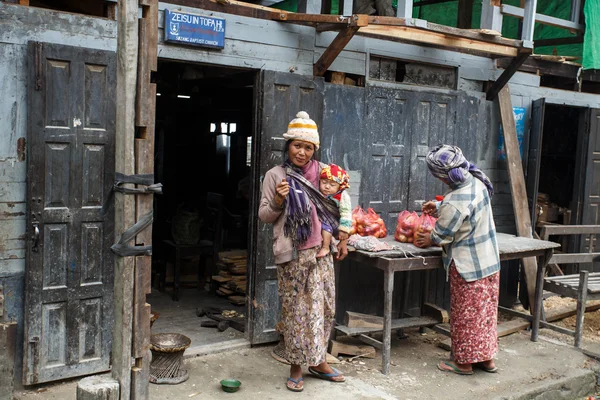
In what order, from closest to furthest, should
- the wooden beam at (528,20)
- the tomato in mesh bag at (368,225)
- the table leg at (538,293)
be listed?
the tomato in mesh bag at (368,225)
the table leg at (538,293)
the wooden beam at (528,20)

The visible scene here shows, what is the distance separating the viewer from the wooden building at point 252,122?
490 centimetres

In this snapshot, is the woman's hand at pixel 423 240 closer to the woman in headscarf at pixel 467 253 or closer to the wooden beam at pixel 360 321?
the woman in headscarf at pixel 467 253

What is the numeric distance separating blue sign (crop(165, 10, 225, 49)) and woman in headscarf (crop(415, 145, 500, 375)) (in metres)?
2.22

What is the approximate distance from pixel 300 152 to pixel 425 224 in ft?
5.52

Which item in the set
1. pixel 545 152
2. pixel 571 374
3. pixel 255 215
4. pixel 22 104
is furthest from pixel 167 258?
pixel 545 152

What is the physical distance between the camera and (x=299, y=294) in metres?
5.29

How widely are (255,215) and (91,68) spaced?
205 centimetres

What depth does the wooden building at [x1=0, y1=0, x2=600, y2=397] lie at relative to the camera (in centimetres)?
490

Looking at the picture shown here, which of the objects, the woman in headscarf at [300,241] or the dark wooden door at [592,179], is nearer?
the woman in headscarf at [300,241]

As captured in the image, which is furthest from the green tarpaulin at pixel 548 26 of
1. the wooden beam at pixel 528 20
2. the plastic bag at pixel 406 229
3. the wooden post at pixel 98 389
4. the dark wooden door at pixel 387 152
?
the wooden post at pixel 98 389

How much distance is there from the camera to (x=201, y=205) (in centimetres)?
1038

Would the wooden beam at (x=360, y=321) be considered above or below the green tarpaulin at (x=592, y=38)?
below

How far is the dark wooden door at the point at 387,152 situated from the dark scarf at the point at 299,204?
1.68 m

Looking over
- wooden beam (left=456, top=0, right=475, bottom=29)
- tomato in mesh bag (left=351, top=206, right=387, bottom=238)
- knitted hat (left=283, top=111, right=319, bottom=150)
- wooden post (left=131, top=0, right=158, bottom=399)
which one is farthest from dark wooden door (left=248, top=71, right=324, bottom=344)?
wooden beam (left=456, top=0, right=475, bottom=29)
